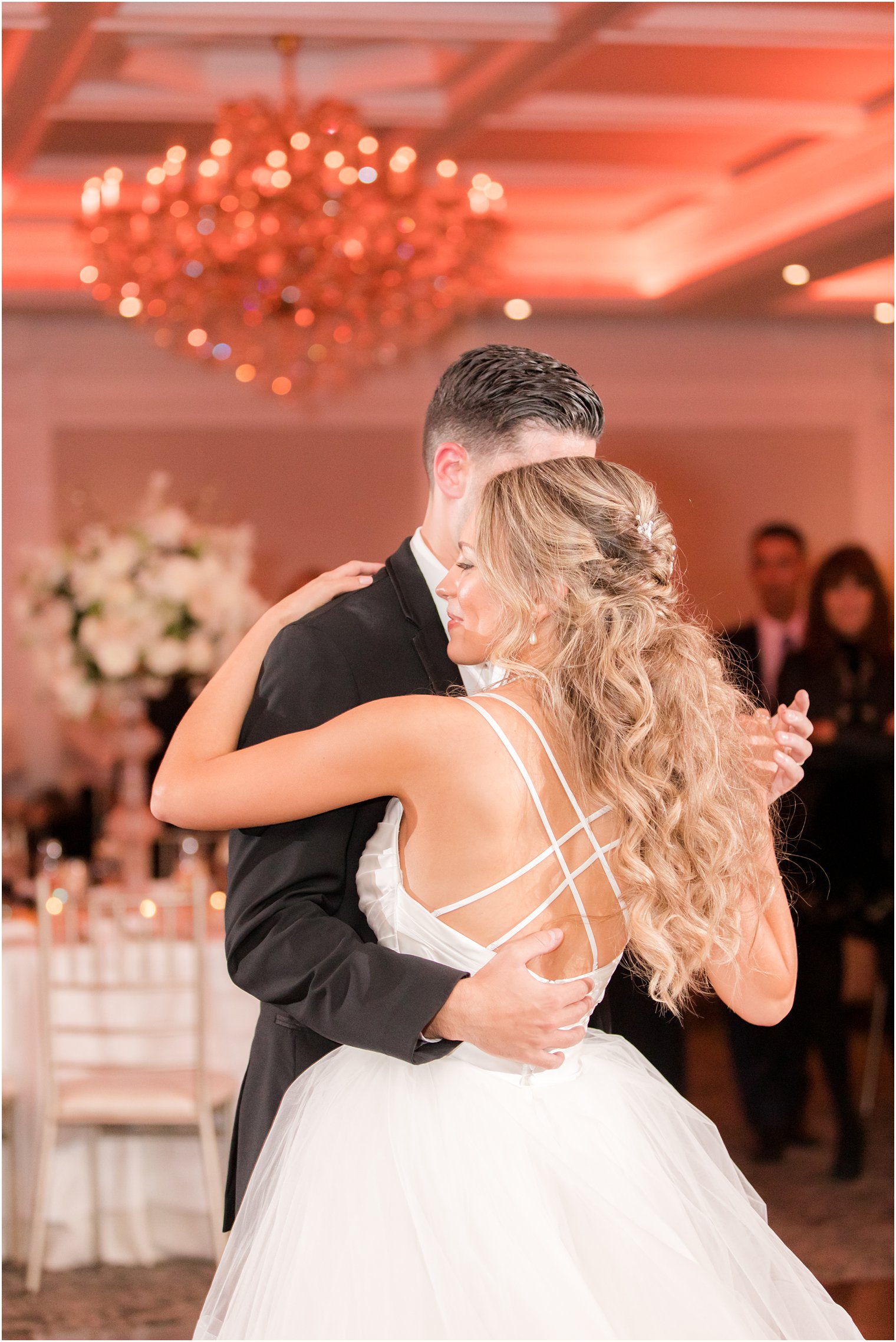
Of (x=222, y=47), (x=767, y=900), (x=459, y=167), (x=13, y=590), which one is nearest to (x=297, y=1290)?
(x=767, y=900)

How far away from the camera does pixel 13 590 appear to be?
7.30 m

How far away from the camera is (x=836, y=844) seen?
16.2 ft

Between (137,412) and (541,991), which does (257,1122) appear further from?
(137,412)

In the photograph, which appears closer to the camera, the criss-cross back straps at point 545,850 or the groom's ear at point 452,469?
the criss-cross back straps at point 545,850

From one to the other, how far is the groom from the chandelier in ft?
9.65

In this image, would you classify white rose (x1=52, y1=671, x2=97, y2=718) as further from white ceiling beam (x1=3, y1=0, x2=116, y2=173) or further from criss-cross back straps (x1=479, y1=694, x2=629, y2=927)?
criss-cross back straps (x1=479, y1=694, x2=629, y2=927)

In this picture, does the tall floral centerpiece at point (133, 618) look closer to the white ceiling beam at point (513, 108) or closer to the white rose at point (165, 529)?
the white rose at point (165, 529)

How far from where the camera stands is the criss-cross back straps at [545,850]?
56.9 inches

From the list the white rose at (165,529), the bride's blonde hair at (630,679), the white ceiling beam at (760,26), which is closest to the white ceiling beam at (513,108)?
the white ceiling beam at (760,26)

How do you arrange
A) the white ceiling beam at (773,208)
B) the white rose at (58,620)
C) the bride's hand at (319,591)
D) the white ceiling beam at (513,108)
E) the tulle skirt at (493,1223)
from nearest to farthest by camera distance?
the tulle skirt at (493,1223), the bride's hand at (319,591), the white rose at (58,620), the white ceiling beam at (513,108), the white ceiling beam at (773,208)

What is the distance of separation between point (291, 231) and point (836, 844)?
299cm

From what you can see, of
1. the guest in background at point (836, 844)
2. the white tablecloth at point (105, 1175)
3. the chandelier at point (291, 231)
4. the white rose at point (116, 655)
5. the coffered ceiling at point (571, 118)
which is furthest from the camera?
the guest in background at point (836, 844)

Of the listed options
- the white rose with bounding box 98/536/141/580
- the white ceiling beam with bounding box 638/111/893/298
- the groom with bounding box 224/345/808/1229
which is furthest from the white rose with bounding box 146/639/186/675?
the white ceiling beam with bounding box 638/111/893/298

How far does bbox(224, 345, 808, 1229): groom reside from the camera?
144 cm
